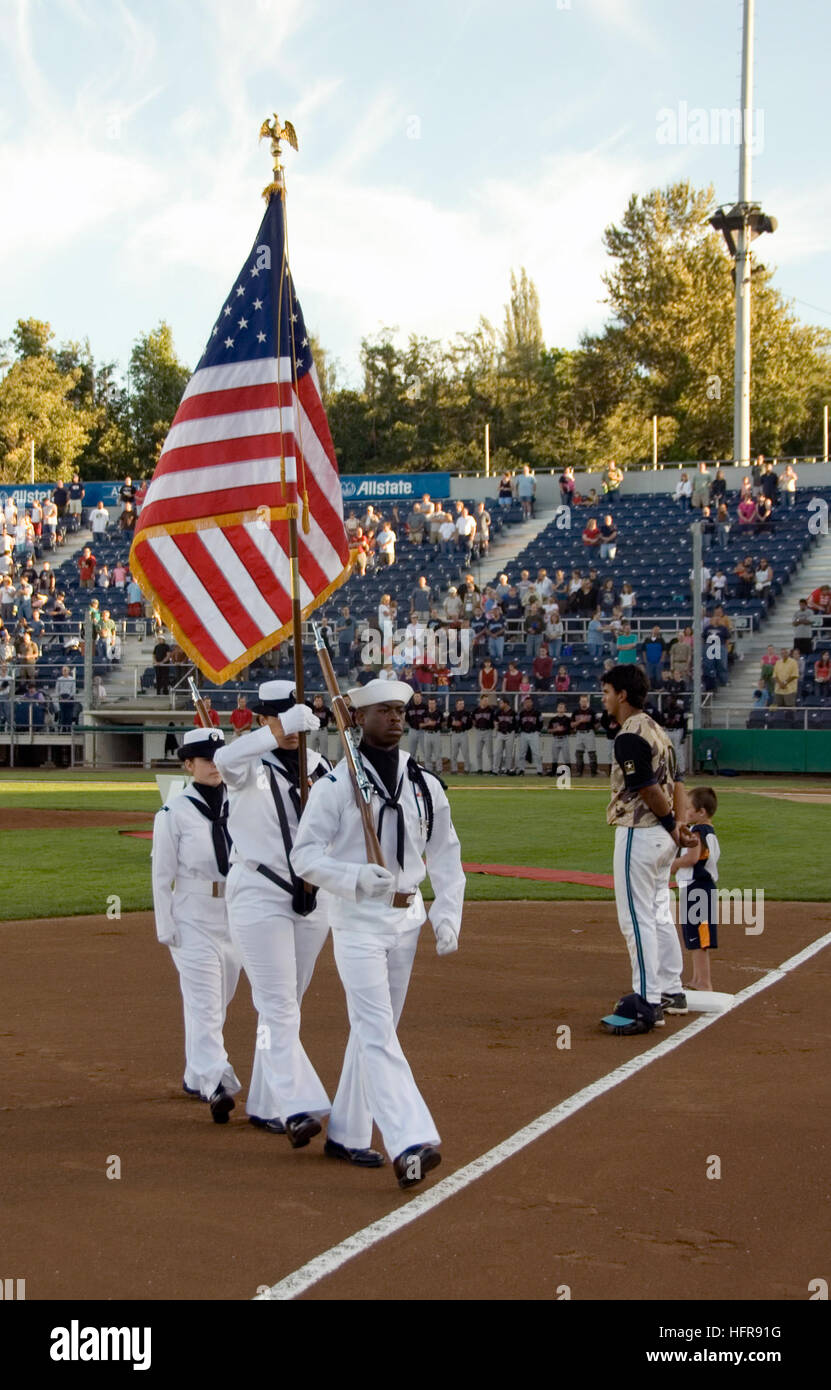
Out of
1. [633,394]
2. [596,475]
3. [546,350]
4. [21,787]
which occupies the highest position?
[546,350]

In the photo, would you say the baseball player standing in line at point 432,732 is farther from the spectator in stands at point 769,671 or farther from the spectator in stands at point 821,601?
the spectator in stands at point 821,601

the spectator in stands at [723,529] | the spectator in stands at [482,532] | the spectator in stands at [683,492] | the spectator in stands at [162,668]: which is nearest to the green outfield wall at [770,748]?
the spectator in stands at [723,529]

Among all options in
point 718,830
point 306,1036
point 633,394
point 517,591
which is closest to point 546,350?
point 633,394

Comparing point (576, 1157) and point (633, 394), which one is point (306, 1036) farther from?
point (633, 394)

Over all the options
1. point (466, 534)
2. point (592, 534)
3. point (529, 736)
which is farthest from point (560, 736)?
point (466, 534)

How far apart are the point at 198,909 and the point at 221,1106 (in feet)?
3.31

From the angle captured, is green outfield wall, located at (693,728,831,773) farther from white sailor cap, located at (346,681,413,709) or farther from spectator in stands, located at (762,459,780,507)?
white sailor cap, located at (346,681,413,709)

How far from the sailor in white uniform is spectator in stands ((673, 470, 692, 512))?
31717 mm

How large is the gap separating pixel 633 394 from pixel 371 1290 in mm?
62012

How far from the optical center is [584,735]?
97.2 ft

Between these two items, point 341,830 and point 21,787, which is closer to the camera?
point 341,830

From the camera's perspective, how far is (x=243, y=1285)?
15.5 feet

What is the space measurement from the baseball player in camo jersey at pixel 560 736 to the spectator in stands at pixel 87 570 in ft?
54.1
